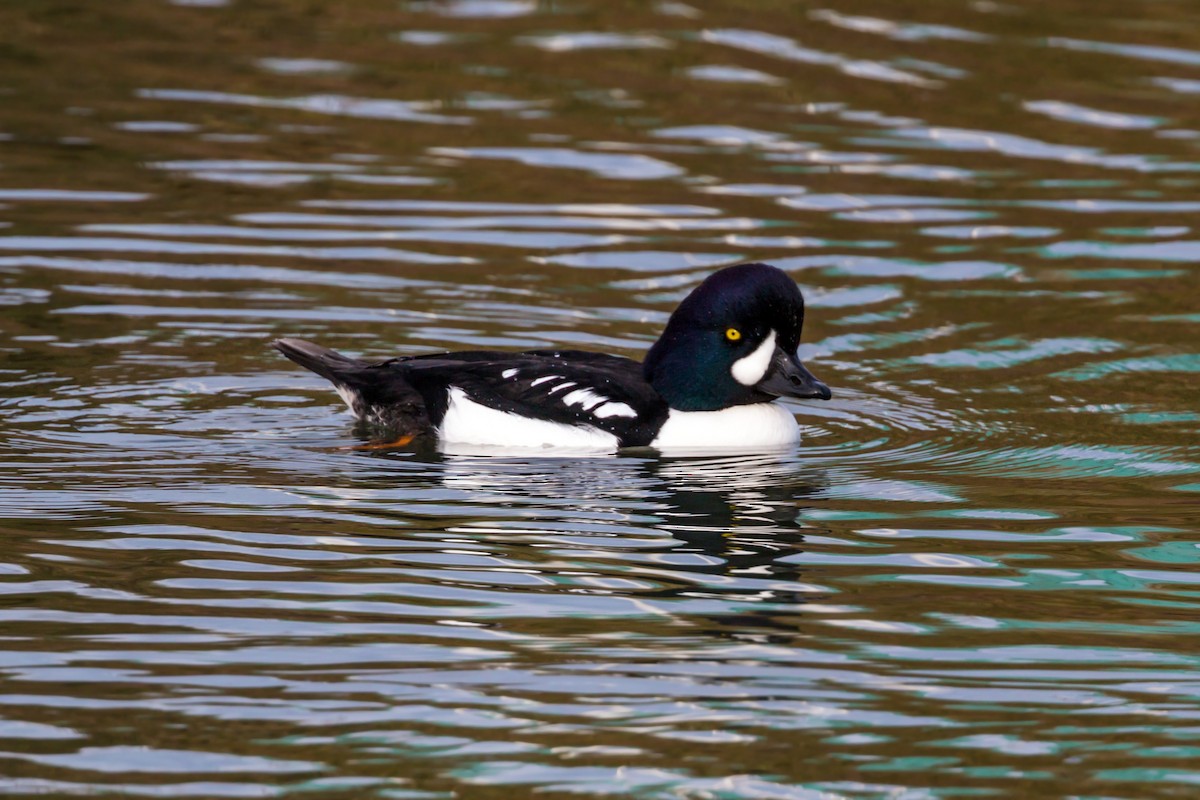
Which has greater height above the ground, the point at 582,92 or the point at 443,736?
the point at 582,92

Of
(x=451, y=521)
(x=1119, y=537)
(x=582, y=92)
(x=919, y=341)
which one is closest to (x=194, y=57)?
(x=582, y=92)

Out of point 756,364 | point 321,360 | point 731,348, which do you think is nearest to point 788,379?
point 756,364

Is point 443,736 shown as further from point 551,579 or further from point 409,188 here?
point 409,188

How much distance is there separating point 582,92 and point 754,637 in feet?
35.8

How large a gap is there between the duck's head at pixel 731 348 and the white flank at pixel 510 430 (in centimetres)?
49

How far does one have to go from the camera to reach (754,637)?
6941 mm

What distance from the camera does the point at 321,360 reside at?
403 inches

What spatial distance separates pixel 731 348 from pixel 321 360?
2121 millimetres

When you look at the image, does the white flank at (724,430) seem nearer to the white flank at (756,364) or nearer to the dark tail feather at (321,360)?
the white flank at (756,364)

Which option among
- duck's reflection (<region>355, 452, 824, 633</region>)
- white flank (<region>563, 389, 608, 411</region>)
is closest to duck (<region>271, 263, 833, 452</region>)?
white flank (<region>563, 389, 608, 411</region>)

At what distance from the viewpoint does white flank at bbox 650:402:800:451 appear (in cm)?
994

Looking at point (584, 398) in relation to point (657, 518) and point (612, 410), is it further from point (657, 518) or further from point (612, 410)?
point (657, 518)

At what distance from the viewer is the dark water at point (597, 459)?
6.10 m

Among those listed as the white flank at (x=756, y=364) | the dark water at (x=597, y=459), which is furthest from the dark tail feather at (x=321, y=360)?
the white flank at (x=756, y=364)
